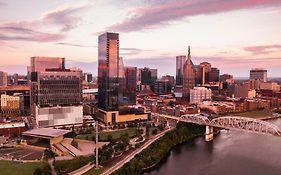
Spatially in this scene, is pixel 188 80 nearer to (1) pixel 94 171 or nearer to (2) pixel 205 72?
(2) pixel 205 72

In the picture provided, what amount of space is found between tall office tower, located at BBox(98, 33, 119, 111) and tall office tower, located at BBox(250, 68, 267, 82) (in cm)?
7339

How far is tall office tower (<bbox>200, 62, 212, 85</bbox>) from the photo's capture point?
82.4 metres

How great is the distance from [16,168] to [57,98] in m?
14.6

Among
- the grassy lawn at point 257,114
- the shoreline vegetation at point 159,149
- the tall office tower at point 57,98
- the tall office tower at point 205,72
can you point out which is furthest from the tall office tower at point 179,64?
the tall office tower at point 57,98

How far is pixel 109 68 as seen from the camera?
38125 millimetres

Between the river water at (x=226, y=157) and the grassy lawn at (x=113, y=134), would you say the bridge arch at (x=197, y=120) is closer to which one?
the river water at (x=226, y=157)

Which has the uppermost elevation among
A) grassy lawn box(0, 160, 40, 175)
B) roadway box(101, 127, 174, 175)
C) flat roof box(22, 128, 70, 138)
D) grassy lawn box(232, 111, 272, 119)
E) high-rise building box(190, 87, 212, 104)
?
high-rise building box(190, 87, 212, 104)

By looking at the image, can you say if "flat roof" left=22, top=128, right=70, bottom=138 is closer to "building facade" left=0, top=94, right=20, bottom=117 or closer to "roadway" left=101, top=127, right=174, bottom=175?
"roadway" left=101, top=127, right=174, bottom=175

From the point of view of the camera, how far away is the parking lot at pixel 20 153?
22.4 meters

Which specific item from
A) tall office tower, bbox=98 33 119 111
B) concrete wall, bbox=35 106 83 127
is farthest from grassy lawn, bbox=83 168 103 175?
tall office tower, bbox=98 33 119 111

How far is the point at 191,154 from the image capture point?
26.1m

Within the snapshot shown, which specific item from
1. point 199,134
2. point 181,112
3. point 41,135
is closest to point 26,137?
point 41,135

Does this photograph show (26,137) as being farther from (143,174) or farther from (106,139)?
(143,174)

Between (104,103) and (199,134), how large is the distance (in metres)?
A: 12.9
